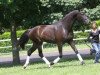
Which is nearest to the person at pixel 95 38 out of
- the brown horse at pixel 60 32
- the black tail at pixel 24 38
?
the brown horse at pixel 60 32

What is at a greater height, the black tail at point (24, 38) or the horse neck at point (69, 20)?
the horse neck at point (69, 20)

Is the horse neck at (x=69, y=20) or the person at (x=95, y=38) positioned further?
the person at (x=95, y=38)

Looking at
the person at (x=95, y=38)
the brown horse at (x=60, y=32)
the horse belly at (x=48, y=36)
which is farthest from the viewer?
the person at (x=95, y=38)

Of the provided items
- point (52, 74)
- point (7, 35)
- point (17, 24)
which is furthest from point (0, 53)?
point (52, 74)

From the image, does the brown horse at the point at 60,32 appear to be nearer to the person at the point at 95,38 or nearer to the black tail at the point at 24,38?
the black tail at the point at 24,38

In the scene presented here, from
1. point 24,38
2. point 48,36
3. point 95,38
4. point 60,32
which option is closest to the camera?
point 60,32

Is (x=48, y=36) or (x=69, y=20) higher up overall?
(x=69, y=20)

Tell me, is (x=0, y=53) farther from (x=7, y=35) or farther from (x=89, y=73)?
(x=89, y=73)

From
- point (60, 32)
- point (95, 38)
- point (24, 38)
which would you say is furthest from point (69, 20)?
point (24, 38)

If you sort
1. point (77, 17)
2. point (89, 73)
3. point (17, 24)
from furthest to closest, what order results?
point (17, 24) < point (77, 17) < point (89, 73)

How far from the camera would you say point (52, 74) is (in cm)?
1492

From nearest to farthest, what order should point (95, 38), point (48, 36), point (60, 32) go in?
point (60, 32) < point (48, 36) < point (95, 38)

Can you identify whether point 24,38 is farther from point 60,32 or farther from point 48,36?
point 60,32

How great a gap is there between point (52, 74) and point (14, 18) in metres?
9.29
